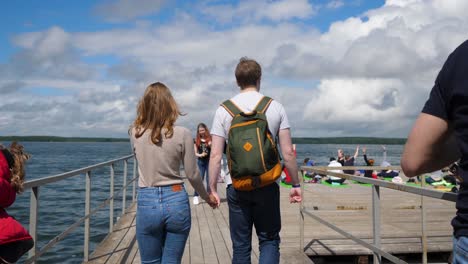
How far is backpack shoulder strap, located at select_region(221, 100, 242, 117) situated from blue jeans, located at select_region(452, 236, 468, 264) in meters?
1.74

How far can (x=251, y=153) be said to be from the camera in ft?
9.18

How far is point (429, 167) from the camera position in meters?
1.57

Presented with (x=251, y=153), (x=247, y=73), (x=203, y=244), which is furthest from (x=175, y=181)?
(x=203, y=244)

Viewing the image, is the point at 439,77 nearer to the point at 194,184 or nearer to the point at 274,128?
the point at 274,128

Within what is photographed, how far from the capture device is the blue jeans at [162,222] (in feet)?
8.93

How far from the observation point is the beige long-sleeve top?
2.73 metres

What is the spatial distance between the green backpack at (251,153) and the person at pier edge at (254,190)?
3.8 inches

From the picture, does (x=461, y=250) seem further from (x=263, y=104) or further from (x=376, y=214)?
(x=376, y=214)

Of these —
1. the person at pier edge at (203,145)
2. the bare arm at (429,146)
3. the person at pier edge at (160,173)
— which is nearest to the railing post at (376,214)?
the person at pier edge at (160,173)

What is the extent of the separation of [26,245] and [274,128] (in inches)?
62.7

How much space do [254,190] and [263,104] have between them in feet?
1.80

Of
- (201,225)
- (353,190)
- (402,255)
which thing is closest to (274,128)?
(402,255)

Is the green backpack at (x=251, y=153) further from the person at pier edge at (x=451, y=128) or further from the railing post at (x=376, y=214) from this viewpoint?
the person at pier edge at (x=451, y=128)

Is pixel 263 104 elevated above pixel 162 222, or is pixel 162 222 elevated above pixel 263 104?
pixel 263 104
